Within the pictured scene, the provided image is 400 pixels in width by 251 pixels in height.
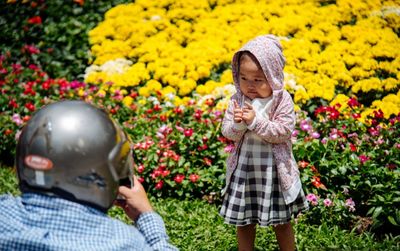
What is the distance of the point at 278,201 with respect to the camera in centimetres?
302

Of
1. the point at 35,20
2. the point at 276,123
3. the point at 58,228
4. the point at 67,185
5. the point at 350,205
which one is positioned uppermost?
the point at 67,185

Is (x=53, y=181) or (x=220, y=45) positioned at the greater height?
(x=53, y=181)

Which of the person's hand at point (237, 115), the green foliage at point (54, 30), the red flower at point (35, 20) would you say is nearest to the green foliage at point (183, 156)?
the person's hand at point (237, 115)

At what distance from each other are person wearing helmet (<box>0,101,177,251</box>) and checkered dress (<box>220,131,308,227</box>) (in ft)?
4.44

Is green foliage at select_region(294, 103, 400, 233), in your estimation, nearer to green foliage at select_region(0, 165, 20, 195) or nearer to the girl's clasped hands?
the girl's clasped hands

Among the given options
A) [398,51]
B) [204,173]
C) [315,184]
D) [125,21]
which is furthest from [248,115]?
[125,21]

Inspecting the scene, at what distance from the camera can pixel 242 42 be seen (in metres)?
6.50

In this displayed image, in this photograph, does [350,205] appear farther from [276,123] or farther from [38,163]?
[38,163]

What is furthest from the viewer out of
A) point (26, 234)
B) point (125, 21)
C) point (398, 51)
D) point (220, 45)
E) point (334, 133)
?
point (125, 21)

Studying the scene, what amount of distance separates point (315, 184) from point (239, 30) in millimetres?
3204

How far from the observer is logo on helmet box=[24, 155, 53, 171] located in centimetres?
164

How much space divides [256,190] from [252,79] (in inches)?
24.7

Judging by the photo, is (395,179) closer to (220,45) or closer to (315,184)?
(315,184)

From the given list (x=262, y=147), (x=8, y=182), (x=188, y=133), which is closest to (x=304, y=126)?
(x=188, y=133)
